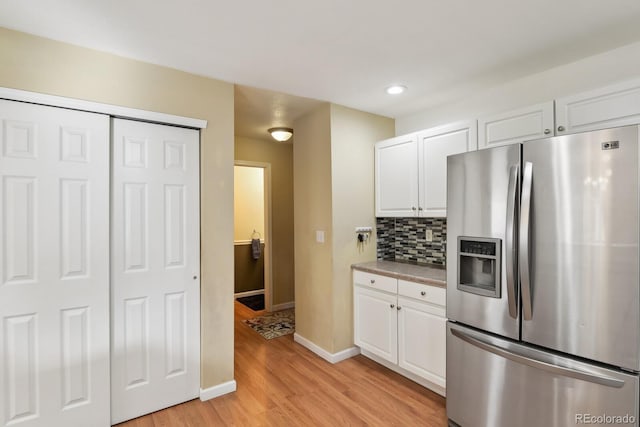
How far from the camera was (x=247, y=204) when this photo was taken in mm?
6074

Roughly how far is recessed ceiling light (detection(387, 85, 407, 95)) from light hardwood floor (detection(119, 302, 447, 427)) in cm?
247

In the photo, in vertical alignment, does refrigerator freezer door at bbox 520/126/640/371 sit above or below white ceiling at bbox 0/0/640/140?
below

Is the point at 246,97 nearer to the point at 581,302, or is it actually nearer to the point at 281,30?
the point at 281,30

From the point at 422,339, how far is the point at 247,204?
4264mm

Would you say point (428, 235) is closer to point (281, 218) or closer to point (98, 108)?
point (281, 218)

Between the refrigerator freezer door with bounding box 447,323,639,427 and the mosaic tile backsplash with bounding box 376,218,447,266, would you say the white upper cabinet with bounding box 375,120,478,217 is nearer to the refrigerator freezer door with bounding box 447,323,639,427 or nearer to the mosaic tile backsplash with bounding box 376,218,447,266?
the mosaic tile backsplash with bounding box 376,218,447,266

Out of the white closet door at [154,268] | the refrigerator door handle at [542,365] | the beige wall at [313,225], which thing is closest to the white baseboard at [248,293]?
the beige wall at [313,225]

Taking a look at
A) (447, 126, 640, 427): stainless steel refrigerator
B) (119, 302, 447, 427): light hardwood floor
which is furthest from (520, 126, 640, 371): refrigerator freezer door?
(119, 302, 447, 427): light hardwood floor

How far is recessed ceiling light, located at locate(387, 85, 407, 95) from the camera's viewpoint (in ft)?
9.04

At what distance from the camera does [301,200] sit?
3.63 m

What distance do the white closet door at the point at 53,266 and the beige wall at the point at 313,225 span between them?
71.3 inches

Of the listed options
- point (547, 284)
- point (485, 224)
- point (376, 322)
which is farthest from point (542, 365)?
point (376, 322)

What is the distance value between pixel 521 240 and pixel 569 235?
21 centimetres

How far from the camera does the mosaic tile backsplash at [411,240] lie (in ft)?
10.4
